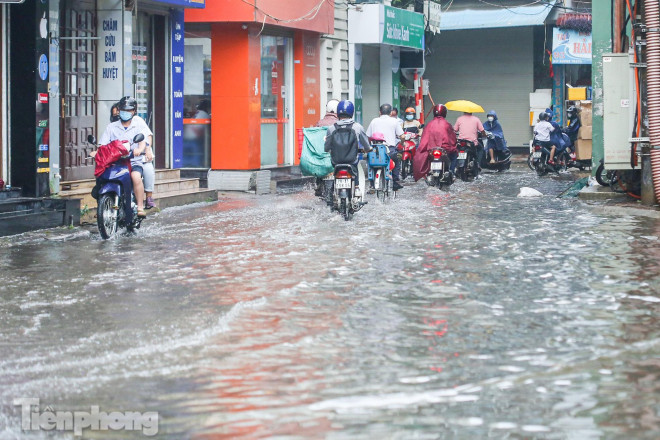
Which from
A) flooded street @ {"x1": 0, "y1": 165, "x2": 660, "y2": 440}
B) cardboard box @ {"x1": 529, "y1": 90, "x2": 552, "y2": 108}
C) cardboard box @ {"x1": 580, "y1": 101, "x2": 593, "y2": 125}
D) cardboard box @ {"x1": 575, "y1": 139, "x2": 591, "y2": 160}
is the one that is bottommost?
flooded street @ {"x1": 0, "y1": 165, "x2": 660, "y2": 440}

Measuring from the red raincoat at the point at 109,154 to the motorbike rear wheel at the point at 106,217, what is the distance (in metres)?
0.36

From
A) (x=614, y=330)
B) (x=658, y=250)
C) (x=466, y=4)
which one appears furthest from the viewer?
(x=466, y=4)

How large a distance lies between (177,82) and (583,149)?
12.5 m

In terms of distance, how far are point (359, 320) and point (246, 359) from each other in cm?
150

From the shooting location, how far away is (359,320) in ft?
27.5

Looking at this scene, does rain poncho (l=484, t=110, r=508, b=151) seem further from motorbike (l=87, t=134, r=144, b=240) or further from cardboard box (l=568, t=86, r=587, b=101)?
motorbike (l=87, t=134, r=144, b=240)

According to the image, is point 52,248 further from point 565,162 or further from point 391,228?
point 565,162

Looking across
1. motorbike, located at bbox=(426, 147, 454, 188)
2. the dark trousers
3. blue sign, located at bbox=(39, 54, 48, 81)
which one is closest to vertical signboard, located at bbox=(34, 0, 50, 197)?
blue sign, located at bbox=(39, 54, 48, 81)

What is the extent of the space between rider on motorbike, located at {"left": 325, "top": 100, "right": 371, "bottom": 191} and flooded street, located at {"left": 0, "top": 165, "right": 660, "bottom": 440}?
7.39 feet

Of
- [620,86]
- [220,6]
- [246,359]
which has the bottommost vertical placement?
[246,359]

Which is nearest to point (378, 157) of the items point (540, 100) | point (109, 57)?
point (109, 57)

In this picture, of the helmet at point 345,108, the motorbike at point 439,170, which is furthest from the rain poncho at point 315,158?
the motorbike at point 439,170

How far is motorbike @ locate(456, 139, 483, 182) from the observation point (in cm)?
2614

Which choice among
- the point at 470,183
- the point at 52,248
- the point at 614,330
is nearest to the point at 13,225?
the point at 52,248
